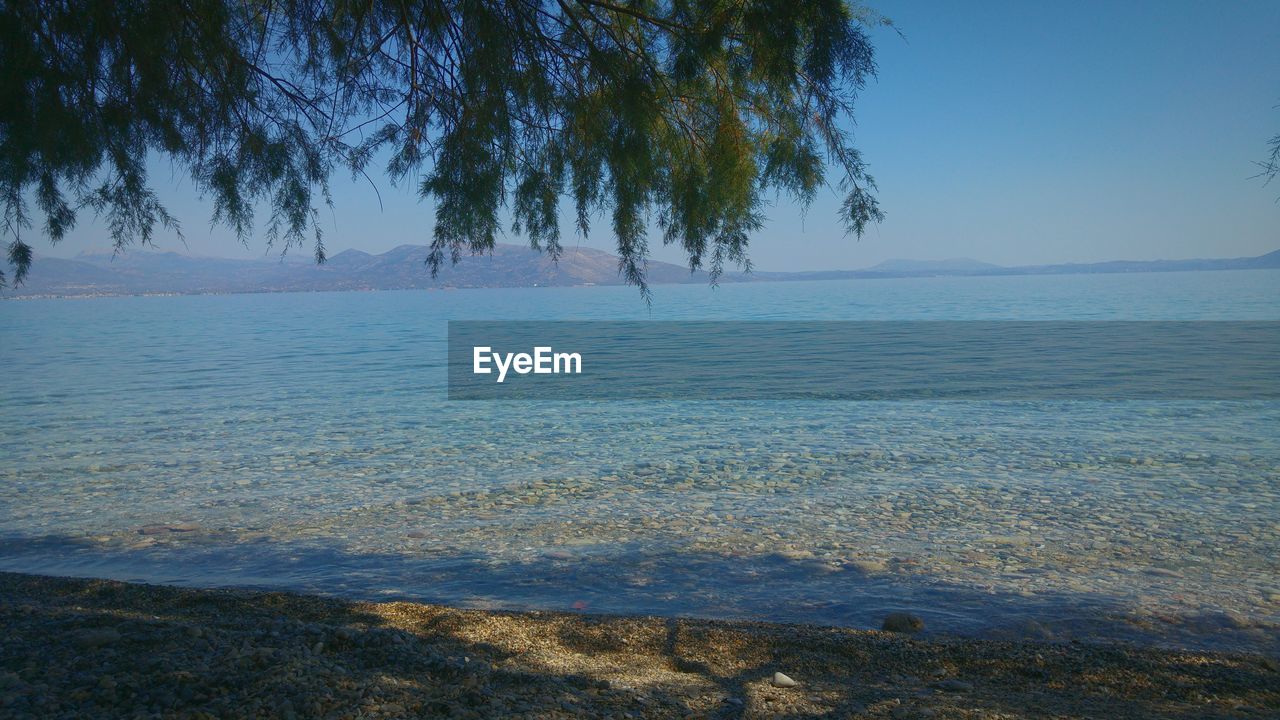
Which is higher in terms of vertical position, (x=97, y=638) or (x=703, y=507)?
(x=97, y=638)

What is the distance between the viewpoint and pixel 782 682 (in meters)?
4.28

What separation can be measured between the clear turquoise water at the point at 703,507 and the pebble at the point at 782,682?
159 centimetres

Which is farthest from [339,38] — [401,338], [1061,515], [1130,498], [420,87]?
[401,338]

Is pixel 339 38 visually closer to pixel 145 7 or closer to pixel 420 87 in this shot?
pixel 420 87

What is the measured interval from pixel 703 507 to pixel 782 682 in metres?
5.01

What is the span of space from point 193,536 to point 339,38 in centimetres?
502

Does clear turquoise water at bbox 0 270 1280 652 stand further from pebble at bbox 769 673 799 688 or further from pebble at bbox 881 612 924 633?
pebble at bbox 769 673 799 688

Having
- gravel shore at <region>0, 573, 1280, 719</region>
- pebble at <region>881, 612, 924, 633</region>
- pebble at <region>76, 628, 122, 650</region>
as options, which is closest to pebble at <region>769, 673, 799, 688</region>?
gravel shore at <region>0, 573, 1280, 719</region>

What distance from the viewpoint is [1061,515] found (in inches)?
344

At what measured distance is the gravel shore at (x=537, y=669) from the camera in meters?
3.49

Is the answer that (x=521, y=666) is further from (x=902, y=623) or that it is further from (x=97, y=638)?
(x=902, y=623)

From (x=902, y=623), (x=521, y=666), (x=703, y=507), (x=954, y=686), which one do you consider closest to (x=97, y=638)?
(x=521, y=666)

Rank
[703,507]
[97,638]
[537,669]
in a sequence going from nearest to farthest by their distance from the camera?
1. [97,638]
2. [537,669]
3. [703,507]

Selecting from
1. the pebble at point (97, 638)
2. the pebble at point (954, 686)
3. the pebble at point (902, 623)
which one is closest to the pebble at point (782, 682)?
the pebble at point (954, 686)
